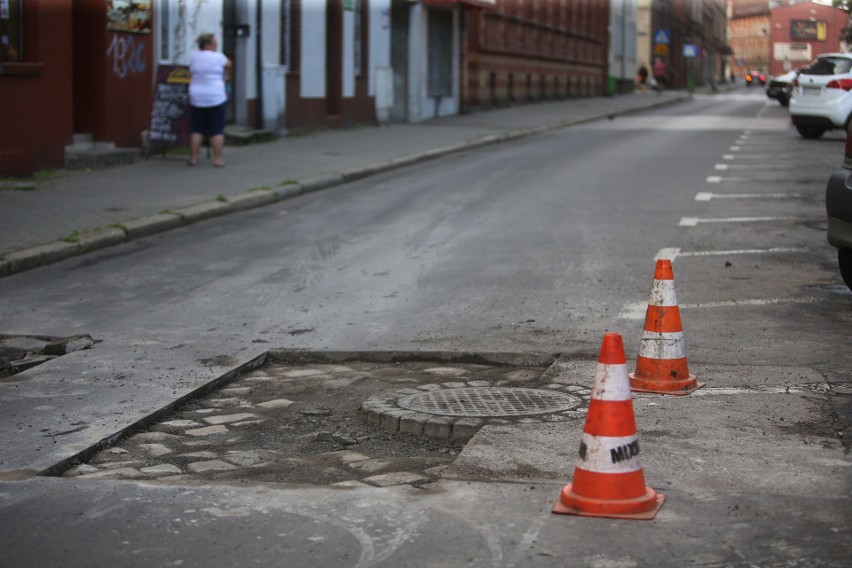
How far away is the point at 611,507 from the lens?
431 cm

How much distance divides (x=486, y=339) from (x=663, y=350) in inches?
63.4

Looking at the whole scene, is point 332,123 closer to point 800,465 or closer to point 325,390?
point 325,390

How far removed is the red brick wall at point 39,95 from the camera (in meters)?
15.7

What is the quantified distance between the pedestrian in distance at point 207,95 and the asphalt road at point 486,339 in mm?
2346

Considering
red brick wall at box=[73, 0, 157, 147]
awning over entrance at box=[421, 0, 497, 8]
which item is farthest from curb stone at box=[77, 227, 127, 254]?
awning over entrance at box=[421, 0, 497, 8]

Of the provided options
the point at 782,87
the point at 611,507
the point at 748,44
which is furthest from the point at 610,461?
the point at 748,44

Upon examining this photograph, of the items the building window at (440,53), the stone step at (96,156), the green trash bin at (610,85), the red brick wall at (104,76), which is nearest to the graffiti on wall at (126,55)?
the red brick wall at (104,76)

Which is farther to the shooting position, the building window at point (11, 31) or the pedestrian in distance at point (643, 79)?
the pedestrian in distance at point (643, 79)

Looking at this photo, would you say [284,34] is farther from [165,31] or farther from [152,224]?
[152,224]

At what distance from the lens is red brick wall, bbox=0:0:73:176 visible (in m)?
15.7

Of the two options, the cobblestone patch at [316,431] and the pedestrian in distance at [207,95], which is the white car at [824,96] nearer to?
the pedestrian in distance at [207,95]

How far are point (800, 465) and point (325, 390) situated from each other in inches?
102

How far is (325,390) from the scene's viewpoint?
6586 millimetres

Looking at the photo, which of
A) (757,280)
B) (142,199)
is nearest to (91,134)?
(142,199)
